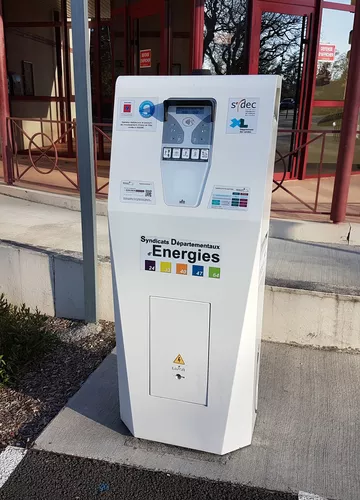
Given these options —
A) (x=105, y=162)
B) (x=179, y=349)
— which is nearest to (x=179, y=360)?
(x=179, y=349)

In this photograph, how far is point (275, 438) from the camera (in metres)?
2.58

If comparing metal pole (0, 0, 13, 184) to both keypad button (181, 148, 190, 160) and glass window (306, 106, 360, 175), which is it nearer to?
glass window (306, 106, 360, 175)

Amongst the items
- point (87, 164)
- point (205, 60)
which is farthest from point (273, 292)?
point (205, 60)

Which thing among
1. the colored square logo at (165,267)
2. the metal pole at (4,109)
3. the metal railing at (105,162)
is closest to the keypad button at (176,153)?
the colored square logo at (165,267)

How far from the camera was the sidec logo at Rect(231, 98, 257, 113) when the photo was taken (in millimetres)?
1979

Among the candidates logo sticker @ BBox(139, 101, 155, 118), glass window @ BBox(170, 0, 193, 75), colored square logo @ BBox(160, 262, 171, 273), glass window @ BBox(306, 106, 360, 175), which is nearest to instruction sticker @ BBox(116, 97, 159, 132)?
logo sticker @ BBox(139, 101, 155, 118)

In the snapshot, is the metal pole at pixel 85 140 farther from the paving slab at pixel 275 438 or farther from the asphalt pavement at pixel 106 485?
the asphalt pavement at pixel 106 485

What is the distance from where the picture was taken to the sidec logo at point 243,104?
6.49ft

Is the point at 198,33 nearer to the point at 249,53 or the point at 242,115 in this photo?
the point at 249,53

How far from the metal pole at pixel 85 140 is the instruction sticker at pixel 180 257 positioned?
1.20 metres

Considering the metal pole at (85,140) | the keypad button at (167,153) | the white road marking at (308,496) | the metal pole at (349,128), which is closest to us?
the keypad button at (167,153)

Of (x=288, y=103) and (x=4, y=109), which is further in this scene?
(x=288, y=103)

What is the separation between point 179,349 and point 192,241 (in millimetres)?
547

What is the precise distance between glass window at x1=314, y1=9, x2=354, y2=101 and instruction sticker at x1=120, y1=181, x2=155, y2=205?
541 cm
